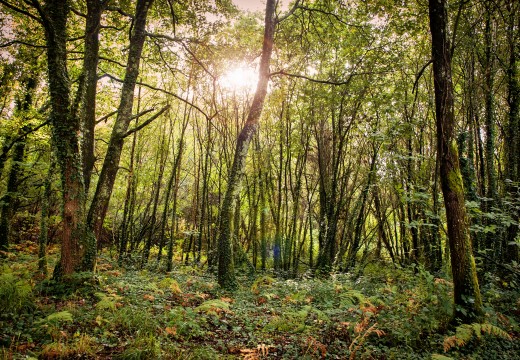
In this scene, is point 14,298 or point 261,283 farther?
point 261,283

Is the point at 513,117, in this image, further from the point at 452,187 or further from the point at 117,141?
the point at 117,141

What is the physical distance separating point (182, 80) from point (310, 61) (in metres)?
5.39

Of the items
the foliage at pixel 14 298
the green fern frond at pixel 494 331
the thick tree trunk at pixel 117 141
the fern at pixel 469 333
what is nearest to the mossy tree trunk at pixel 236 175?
the thick tree trunk at pixel 117 141

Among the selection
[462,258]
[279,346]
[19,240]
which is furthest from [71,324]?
[19,240]

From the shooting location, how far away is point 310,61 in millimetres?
11695

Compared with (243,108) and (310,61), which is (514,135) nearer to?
(310,61)

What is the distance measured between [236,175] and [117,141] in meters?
2.90

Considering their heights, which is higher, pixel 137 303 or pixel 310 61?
pixel 310 61

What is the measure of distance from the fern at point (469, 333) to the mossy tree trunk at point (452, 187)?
200 millimetres

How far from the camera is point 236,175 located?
307 inches

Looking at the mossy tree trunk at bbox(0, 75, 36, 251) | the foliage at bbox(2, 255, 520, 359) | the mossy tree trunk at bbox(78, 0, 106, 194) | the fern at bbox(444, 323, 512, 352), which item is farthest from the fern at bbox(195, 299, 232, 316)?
the mossy tree trunk at bbox(0, 75, 36, 251)

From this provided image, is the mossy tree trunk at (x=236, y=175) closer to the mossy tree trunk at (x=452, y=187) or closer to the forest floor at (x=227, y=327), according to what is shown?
the forest floor at (x=227, y=327)

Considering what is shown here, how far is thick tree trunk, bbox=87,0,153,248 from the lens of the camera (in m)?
6.15

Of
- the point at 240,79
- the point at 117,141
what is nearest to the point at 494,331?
the point at 117,141
